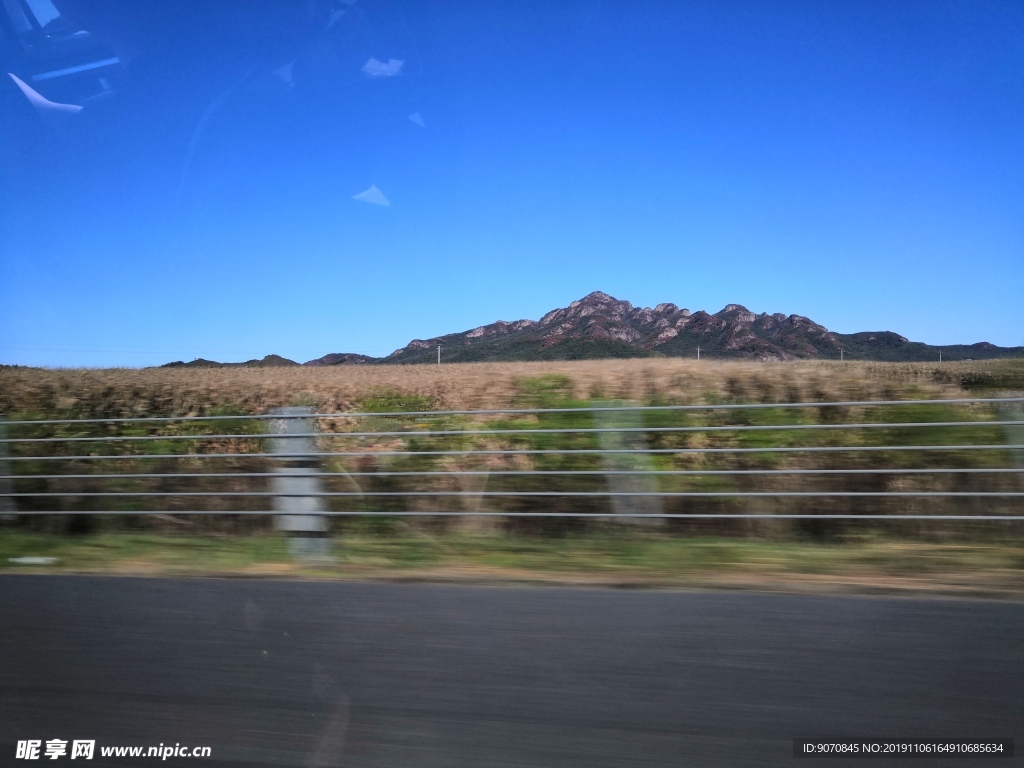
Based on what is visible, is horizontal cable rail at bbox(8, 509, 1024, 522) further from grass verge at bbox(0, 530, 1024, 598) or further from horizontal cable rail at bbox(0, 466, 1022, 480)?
horizontal cable rail at bbox(0, 466, 1022, 480)

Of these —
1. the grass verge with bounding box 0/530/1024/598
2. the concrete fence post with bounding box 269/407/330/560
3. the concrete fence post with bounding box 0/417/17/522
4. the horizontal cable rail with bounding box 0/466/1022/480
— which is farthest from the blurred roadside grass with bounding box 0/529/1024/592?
the concrete fence post with bounding box 0/417/17/522

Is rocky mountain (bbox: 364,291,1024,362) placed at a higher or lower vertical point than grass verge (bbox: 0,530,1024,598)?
higher

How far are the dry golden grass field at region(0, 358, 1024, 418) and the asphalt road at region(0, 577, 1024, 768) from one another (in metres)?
3.83

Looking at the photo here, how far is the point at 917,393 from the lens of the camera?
25.9 ft

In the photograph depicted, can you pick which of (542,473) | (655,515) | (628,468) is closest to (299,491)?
(542,473)

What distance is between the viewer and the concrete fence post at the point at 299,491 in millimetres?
6391

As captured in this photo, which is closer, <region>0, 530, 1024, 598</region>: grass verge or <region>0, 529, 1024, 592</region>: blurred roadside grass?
<region>0, 530, 1024, 598</region>: grass verge

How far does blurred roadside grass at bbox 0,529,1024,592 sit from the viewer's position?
5449 millimetres

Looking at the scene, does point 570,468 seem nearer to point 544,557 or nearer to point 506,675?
point 544,557

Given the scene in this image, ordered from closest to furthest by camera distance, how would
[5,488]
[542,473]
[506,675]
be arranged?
[506,675] → [542,473] → [5,488]

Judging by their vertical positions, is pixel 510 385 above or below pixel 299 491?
above

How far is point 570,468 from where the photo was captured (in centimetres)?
736

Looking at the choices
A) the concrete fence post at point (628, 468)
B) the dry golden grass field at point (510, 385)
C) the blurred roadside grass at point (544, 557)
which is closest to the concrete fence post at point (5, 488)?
the blurred roadside grass at point (544, 557)

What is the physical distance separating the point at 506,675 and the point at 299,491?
3531 millimetres
